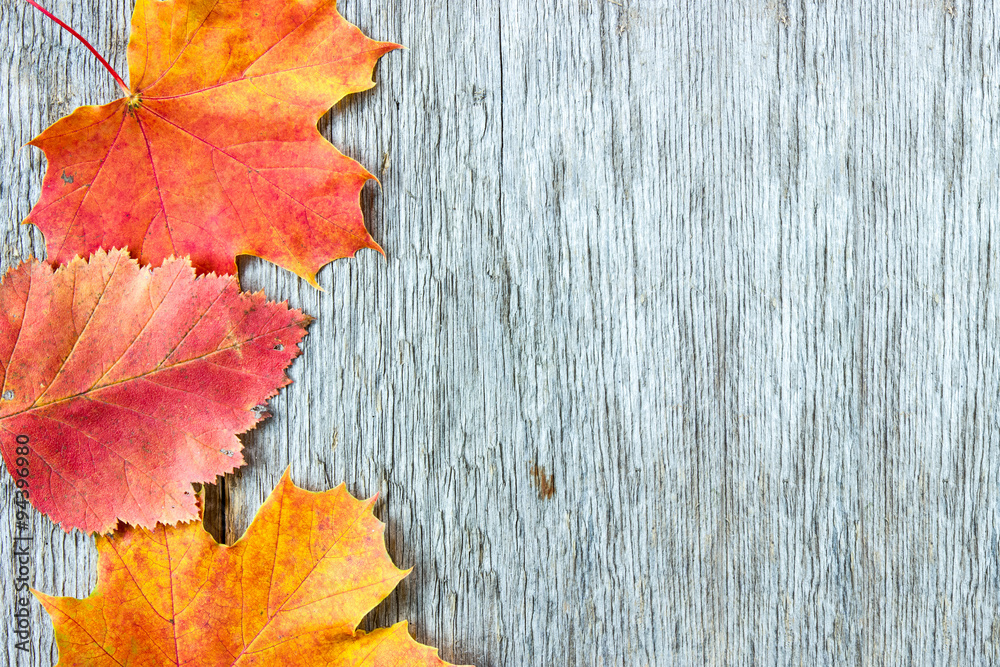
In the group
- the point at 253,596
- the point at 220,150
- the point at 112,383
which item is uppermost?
the point at 220,150

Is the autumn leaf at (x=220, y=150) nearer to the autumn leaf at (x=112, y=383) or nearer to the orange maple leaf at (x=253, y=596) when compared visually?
the autumn leaf at (x=112, y=383)

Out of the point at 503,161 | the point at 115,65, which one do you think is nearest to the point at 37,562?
the point at 115,65

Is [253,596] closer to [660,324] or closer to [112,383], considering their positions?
[112,383]

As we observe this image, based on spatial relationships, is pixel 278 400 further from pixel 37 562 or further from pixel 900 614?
pixel 900 614

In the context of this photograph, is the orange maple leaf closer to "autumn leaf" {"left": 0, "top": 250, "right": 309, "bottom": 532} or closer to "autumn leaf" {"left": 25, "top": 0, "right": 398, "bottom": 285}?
"autumn leaf" {"left": 0, "top": 250, "right": 309, "bottom": 532}
